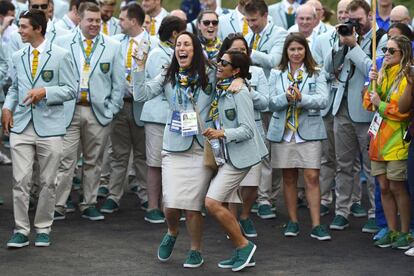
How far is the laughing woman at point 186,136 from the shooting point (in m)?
10.2

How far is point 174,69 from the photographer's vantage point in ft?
33.9

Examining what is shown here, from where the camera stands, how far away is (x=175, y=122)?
10.2m

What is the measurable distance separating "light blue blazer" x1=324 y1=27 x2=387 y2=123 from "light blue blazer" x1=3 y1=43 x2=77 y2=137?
2789 millimetres

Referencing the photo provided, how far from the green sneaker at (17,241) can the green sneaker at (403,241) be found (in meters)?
3.44

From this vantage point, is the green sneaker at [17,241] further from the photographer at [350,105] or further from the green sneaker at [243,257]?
the photographer at [350,105]

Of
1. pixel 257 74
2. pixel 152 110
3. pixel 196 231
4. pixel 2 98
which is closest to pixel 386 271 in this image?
pixel 196 231

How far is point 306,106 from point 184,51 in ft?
6.09

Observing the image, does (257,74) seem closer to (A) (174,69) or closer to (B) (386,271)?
(A) (174,69)

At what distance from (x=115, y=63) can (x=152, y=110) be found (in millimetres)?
642

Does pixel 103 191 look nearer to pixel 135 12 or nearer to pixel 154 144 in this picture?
pixel 154 144

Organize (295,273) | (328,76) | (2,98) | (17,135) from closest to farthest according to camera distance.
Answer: (295,273) → (17,135) → (328,76) → (2,98)

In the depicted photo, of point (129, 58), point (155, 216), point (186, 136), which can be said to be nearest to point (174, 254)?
point (186, 136)

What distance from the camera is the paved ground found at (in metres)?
10.3

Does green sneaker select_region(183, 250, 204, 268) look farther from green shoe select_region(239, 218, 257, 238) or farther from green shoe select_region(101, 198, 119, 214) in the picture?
green shoe select_region(101, 198, 119, 214)
